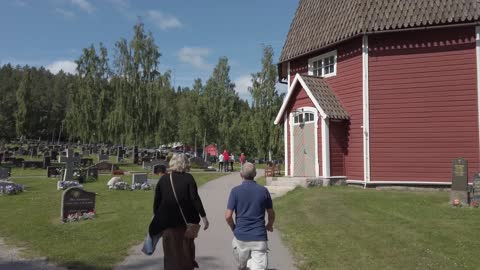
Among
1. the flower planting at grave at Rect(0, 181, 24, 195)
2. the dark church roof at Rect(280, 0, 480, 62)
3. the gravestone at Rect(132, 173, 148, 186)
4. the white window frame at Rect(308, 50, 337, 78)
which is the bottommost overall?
the flower planting at grave at Rect(0, 181, 24, 195)

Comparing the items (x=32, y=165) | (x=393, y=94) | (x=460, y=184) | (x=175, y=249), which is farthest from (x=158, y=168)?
(x=175, y=249)

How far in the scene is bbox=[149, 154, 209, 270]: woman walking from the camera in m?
5.68

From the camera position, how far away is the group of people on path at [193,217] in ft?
17.9

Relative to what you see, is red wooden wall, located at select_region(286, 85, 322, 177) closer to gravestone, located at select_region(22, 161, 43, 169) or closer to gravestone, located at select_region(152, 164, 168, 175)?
gravestone, located at select_region(152, 164, 168, 175)

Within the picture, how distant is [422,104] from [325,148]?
397 centimetres

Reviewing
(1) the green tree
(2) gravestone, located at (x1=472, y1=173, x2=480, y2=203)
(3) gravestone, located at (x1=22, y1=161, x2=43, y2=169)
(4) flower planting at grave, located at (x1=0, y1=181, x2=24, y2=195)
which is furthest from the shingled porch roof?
(1) the green tree

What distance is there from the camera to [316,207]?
1312 centimetres

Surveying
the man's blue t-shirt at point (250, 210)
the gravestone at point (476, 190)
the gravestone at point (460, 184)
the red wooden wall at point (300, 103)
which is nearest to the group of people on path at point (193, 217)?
the man's blue t-shirt at point (250, 210)

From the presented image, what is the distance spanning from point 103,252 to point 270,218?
3968mm

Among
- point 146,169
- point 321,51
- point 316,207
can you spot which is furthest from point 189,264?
point 146,169

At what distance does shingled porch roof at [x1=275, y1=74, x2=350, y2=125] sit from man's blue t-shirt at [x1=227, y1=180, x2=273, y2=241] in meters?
12.8

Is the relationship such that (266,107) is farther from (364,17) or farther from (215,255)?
(215,255)

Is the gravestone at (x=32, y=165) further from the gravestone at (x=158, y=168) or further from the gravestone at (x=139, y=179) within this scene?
the gravestone at (x=139, y=179)

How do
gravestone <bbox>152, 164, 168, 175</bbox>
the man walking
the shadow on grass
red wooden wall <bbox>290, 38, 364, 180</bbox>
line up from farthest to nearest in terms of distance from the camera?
gravestone <bbox>152, 164, 168, 175</bbox> < red wooden wall <bbox>290, 38, 364, 180</bbox> < the shadow on grass < the man walking
